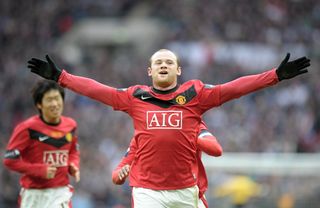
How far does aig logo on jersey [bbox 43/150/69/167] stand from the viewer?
1005cm

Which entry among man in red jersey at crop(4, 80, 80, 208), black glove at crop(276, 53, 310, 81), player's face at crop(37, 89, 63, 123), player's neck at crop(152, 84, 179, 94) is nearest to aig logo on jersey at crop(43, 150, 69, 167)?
man in red jersey at crop(4, 80, 80, 208)

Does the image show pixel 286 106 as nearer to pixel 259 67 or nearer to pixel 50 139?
pixel 259 67

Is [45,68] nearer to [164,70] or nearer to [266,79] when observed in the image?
[164,70]

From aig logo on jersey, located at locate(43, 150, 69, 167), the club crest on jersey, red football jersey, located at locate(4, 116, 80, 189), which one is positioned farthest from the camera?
aig logo on jersey, located at locate(43, 150, 69, 167)

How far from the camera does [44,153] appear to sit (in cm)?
1005

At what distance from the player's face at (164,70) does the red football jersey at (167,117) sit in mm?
71

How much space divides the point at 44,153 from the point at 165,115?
2.14 m

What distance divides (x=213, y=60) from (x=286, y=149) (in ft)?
15.8

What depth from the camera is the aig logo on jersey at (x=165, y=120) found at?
27.5 feet

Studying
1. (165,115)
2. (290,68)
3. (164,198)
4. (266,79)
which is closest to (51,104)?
(165,115)

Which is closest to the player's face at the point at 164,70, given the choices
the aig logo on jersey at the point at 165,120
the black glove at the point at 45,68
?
the aig logo on jersey at the point at 165,120

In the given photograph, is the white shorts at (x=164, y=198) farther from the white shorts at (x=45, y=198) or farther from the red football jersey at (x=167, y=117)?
the white shorts at (x=45, y=198)

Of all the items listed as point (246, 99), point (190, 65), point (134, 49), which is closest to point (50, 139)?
point (246, 99)

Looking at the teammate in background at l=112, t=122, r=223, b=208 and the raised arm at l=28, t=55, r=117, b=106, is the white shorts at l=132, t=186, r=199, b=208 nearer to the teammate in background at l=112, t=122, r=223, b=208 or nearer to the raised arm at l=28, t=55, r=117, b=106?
the teammate in background at l=112, t=122, r=223, b=208
